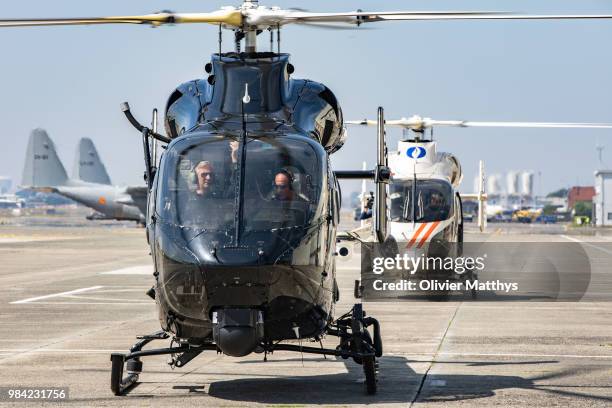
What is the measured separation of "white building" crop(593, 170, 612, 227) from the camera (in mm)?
145625

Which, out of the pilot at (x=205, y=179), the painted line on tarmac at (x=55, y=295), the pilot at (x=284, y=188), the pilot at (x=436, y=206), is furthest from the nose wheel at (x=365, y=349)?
the pilot at (x=436, y=206)

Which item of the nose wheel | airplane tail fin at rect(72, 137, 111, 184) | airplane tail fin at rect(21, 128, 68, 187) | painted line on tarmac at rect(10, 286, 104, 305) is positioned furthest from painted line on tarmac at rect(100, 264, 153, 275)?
airplane tail fin at rect(72, 137, 111, 184)

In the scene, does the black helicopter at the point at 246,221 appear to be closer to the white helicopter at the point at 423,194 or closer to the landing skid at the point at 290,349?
the landing skid at the point at 290,349

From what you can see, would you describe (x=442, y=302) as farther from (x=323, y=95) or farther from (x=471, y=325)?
(x=323, y=95)

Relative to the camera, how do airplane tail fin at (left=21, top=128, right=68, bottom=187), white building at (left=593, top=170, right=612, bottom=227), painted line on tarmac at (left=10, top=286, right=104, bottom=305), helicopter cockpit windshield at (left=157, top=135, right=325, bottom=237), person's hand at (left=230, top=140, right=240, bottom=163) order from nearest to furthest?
helicopter cockpit windshield at (left=157, top=135, right=325, bottom=237) → person's hand at (left=230, top=140, right=240, bottom=163) → painted line on tarmac at (left=10, top=286, right=104, bottom=305) → airplane tail fin at (left=21, top=128, right=68, bottom=187) → white building at (left=593, top=170, right=612, bottom=227)

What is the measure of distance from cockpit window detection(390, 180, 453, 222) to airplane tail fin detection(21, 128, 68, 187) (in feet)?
228

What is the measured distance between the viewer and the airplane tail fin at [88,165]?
110m

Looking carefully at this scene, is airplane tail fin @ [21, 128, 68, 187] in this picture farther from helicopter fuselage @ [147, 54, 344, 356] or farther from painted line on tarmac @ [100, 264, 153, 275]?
helicopter fuselage @ [147, 54, 344, 356]

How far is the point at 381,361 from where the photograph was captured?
13.6m

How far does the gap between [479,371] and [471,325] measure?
17.5ft

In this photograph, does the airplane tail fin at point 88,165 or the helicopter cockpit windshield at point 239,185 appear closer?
the helicopter cockpit windshield at point 239,185

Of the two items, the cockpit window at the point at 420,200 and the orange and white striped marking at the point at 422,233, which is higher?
the cockpit window at the point at 420,200

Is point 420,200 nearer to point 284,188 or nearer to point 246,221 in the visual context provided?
point 284,188

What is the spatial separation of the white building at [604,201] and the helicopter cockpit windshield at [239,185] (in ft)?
457
